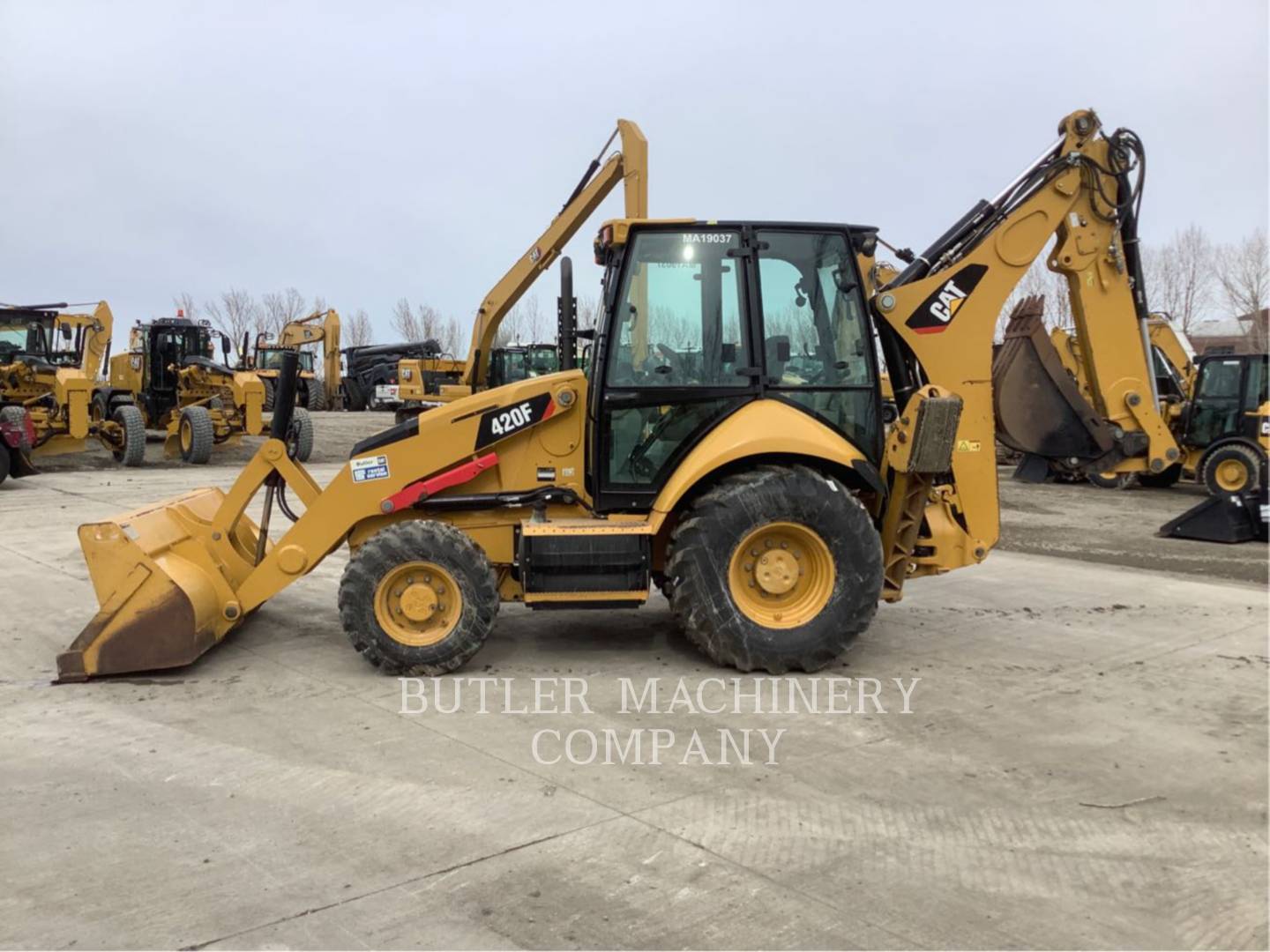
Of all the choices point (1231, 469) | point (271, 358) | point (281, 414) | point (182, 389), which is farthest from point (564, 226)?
point (271, 358)

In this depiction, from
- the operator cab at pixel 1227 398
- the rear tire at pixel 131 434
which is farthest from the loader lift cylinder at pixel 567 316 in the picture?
the rear tire at pixel 131 434

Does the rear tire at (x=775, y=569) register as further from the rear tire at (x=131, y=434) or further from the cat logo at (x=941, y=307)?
the rear tire at (x=131, y=434)

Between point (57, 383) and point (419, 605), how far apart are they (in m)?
14.4

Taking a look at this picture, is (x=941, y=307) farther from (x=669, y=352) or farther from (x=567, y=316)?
(x=567, y=316)

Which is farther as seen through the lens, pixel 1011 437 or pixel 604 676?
pixel 1011 437

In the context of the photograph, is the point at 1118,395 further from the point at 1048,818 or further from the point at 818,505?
the point at 1048,818

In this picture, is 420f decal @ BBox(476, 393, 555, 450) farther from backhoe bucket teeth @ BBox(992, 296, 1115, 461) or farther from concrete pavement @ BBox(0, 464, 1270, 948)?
backhoe bucket teeth @ BBox(992, 296, 1115, 461)

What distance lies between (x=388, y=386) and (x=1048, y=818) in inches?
1310

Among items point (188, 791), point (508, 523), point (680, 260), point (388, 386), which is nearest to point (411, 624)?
point (508, 523)

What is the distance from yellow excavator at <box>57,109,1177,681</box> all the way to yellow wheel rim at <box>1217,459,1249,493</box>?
9926mm

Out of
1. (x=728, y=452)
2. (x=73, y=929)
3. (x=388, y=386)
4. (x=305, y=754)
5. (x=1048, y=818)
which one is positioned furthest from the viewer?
(x=388, y=386)

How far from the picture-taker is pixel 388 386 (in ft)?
115

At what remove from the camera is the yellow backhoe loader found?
28.8m

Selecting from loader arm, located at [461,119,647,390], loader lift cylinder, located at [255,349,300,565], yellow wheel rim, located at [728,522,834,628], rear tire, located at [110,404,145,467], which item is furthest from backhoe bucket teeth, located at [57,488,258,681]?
rear tire, located at [110,404,145,467]
